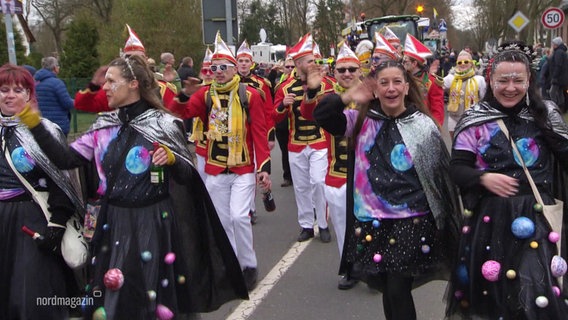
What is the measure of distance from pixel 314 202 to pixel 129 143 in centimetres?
379

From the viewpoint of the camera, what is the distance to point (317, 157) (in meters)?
6.97

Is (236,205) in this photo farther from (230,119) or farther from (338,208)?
(338,208)

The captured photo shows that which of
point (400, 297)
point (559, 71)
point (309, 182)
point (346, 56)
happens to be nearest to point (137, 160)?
point (400, 297)

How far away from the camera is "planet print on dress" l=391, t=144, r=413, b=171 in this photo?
3.68 meters

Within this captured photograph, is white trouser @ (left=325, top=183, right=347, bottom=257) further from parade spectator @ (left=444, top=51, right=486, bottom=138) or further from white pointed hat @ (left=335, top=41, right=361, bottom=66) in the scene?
parade spectator @ (left=444, top=51, right=486, bottom=138)

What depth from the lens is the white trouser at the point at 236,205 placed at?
5422mm

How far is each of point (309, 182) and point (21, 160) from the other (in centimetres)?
397

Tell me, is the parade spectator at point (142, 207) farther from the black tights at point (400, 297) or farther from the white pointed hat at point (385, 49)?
the white pointed hat at point (385, 49)

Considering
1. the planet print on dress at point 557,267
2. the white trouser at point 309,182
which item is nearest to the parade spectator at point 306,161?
the white trouser at point 309,182

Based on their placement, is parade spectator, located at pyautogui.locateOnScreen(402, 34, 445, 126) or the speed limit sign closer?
parade spectator, located at pyautogui.locateOnScreen(402, 34, 445, 126)

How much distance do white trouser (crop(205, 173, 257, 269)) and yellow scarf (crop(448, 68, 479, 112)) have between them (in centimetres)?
561

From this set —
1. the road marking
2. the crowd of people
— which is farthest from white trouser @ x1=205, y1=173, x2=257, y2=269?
the crowd of people

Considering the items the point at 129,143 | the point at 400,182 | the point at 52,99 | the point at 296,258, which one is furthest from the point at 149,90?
the point at 52,99

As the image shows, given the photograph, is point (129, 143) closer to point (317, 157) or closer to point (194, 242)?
point (194, 242)
